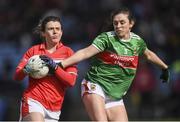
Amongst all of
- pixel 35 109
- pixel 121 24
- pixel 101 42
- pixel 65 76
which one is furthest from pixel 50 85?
pixel 121 24

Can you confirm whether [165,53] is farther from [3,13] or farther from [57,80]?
[57,80]

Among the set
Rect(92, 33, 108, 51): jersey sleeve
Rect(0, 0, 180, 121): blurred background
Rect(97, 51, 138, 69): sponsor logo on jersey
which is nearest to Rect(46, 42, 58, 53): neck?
Rect(92, 33, 108, 51): jersey sleeve

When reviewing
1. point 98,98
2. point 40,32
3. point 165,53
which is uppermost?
point 40,32

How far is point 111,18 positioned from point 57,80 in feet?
3.42

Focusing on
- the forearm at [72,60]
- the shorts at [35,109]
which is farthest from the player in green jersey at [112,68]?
the shorts at [35,109]

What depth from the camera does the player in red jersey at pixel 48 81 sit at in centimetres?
779

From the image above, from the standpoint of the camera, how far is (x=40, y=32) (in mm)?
8148

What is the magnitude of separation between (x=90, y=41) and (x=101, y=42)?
24.4 ft

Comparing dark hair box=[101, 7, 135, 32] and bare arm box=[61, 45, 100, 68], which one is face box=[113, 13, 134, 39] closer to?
dark hair box=[101, 7, 135, 32]

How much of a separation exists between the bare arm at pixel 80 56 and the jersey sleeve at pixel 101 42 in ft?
0.15

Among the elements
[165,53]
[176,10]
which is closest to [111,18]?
[165,53]

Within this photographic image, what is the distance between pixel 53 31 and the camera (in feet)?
26.1

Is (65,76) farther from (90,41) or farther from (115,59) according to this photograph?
(90,41)

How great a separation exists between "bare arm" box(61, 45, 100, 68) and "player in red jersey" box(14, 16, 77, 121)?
91 mm
